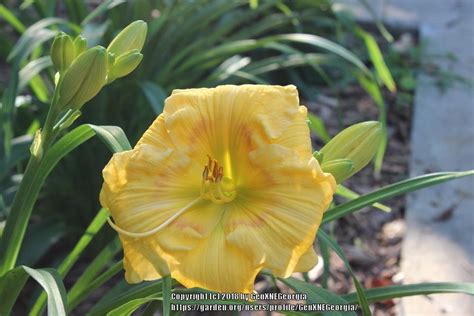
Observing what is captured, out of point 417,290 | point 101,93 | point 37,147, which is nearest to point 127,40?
point 37,147

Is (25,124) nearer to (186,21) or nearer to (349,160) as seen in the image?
(186,21)

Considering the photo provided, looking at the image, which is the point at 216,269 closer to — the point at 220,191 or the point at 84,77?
the point at 220,191

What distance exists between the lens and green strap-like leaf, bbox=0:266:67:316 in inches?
32.1

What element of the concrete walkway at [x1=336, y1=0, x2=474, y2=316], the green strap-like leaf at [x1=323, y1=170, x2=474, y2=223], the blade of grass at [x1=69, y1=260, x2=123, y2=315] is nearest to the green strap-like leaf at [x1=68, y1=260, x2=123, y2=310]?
the blade of grass at [x1=69, y1=260, x2=123, y2=315]

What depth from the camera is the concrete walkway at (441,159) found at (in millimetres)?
1715

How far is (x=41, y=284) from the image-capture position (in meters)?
0.86

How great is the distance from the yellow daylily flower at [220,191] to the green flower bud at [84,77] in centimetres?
10

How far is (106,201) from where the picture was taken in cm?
80

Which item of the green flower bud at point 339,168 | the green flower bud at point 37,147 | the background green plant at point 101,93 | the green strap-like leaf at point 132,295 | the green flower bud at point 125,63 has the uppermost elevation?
the green flower bud at point 125,63

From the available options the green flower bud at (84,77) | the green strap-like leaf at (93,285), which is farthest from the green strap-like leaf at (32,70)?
the green flower bud at (84,77)

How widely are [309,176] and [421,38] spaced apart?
90.8 inches

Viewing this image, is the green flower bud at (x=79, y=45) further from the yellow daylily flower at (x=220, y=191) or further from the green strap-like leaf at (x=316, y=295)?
the green strap-like leaf at (x=316, y=295)

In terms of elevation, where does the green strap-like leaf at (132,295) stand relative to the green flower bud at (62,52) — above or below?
below

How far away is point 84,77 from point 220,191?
21 cm
